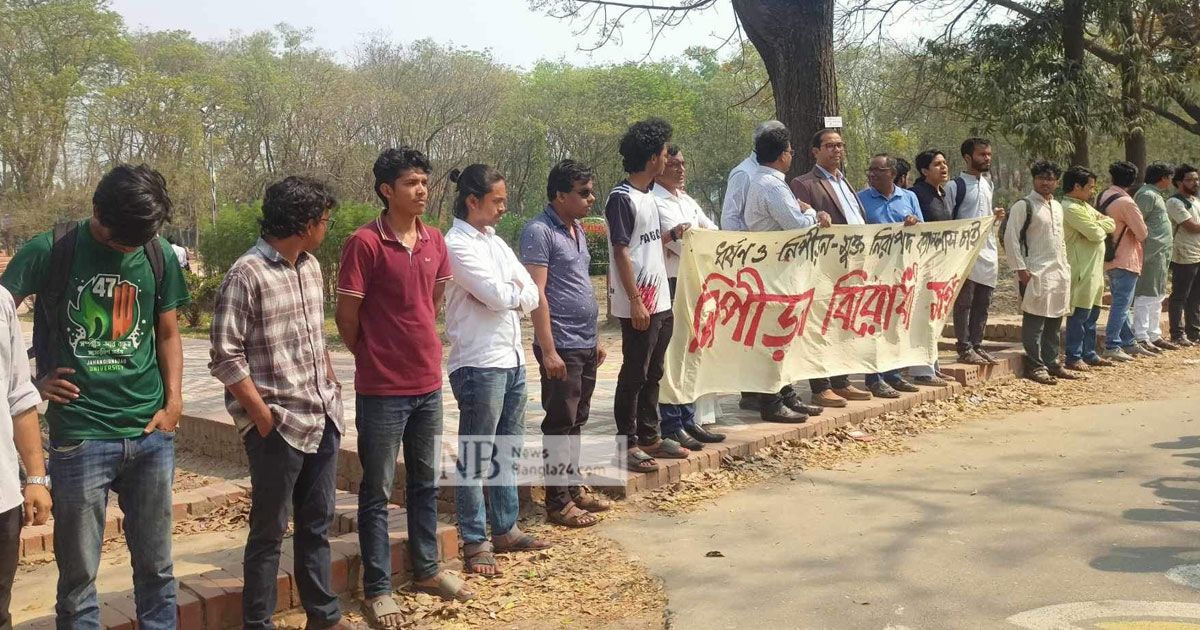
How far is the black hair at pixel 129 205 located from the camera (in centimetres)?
295

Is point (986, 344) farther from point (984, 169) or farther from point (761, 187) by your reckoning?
point (761, 187)

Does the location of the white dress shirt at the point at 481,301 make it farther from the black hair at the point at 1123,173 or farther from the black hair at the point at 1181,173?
the black hair at the point at 1181,173

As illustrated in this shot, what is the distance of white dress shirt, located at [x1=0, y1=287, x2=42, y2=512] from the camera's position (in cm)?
275

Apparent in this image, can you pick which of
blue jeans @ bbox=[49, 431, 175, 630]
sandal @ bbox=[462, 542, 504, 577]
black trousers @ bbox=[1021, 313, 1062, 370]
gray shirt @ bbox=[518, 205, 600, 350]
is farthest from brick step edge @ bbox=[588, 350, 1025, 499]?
blue jeans @ bbox=[49, 431, 175, 630]

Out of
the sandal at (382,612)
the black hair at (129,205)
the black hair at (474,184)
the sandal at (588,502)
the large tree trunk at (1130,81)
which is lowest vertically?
the sandal at (382,612)

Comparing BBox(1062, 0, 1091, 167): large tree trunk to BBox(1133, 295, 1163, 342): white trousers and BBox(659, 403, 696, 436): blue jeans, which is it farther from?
BBox(659, 403, 696, 436): blue jeans

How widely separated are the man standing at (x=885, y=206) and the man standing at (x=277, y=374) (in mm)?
4735

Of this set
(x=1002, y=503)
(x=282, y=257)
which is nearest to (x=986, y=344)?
(x=1002, y=503)

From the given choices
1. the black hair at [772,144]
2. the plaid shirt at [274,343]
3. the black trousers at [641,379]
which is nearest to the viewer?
Answer: the plaid shirt at [274,343]

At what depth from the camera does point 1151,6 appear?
13.9 m

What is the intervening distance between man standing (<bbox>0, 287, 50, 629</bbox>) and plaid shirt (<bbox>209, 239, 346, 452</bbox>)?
1.77ft

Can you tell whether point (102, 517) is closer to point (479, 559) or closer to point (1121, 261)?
point (479, 559)

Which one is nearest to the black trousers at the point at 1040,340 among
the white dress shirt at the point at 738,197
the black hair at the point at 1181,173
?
the black hair at the point at 1181,173

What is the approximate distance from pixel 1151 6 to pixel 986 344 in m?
7.30
